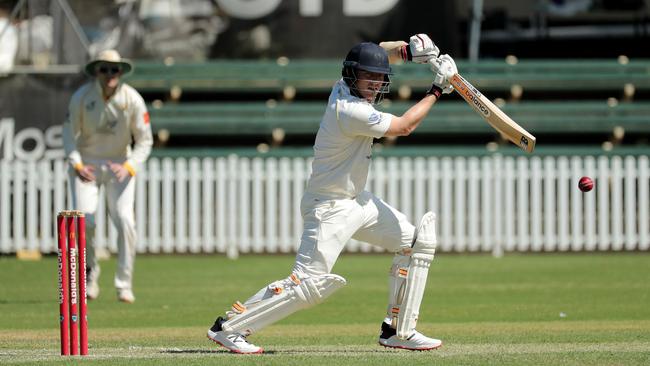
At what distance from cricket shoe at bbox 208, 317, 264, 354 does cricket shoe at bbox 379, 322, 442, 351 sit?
0.82 metres

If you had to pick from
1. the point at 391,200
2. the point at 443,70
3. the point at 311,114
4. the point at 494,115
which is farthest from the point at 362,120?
the point at 311,114

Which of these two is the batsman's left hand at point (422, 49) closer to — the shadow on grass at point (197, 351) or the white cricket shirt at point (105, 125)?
the shadow on grass at point (197, 351)

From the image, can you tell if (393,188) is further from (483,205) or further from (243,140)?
(243,140)

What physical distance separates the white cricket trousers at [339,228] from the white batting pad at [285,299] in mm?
83

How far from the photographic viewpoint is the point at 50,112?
17578 mm

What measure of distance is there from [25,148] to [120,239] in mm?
6381

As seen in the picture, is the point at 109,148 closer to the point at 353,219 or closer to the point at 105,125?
the point at 105,125

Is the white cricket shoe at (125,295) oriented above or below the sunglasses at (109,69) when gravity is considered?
below

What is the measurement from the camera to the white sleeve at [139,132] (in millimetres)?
11680

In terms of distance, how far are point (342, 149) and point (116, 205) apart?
4355 millimetres

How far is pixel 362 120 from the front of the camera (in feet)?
25.0

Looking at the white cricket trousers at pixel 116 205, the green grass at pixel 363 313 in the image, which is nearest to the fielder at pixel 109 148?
the white cricket trousers at pixel 116 205

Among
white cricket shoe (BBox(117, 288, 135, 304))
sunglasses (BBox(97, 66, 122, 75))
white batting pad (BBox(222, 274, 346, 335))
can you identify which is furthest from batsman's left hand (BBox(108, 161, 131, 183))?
white batting pad (BBox(222, 274, 346, 335))

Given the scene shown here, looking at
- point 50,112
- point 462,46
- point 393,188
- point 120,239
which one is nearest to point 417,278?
point 120,239
